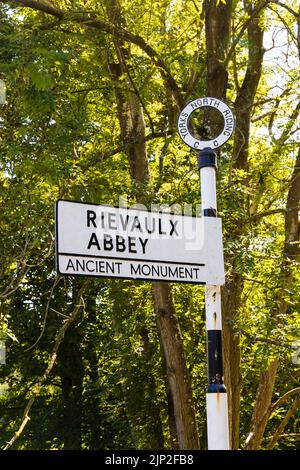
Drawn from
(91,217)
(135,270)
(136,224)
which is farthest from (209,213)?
(91,217)

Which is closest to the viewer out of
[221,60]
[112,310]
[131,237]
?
[131,237]

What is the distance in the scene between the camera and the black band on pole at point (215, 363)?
3354 millimetres

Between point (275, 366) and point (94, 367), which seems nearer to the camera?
point (275, 366)

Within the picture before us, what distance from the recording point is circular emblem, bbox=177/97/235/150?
3.68 m

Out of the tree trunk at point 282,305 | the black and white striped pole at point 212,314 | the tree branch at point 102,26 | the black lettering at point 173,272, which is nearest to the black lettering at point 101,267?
the black lettering at point 173,272

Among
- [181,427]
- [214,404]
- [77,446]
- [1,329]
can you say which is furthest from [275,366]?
[77,446]

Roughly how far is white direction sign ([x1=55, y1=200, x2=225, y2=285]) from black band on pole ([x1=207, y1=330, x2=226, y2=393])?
260 mm

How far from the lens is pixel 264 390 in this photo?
10.2 meters

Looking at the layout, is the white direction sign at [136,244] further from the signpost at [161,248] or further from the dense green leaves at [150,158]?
the dense green leaves at [150,158]

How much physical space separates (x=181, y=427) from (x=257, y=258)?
2.64 meters

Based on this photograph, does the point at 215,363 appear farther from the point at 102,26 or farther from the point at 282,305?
the point at 102,26

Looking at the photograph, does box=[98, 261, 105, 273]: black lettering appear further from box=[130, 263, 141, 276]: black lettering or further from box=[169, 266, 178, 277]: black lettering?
box=[169, 266, 178, 277]: black lettering

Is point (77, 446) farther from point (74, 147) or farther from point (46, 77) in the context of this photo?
point (46, 77)

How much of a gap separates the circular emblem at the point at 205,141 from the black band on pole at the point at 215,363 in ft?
3.12
